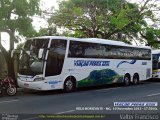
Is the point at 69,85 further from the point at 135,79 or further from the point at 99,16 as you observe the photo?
the point at 99,16

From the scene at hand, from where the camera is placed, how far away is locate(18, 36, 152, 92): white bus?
1800cm

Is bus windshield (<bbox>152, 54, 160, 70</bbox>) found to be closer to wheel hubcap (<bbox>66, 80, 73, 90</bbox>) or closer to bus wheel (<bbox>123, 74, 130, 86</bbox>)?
bus wheel (<bbox>123, 74, 130, 86</bbox>)

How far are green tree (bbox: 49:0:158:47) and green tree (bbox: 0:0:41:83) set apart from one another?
9120 millimetres

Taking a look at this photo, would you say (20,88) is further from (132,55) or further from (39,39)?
(132,55)

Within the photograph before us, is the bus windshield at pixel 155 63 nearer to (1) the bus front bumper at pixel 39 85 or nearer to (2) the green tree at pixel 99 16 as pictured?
(2) the green tree at pixel 99 16

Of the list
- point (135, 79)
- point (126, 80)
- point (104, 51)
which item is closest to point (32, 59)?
point (104, 51)

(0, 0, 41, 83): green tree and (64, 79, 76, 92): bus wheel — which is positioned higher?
(0, 0, 41, 83): green tree

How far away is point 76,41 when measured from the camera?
19859mm

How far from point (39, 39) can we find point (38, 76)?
6.79 feet

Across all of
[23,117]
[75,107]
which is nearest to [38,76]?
[75,107]

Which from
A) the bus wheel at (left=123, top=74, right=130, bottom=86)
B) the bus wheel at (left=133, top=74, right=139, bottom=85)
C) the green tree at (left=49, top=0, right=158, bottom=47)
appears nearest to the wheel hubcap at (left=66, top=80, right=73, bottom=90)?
the bus wheel at (left=123, top=74, right=130, bottom=86)

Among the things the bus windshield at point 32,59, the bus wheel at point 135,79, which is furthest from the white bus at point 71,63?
the bus wheel at point 135,79

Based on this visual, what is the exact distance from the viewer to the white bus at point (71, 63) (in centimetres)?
1800

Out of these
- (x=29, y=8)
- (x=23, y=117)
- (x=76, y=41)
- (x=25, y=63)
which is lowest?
(x=23, y=117)
